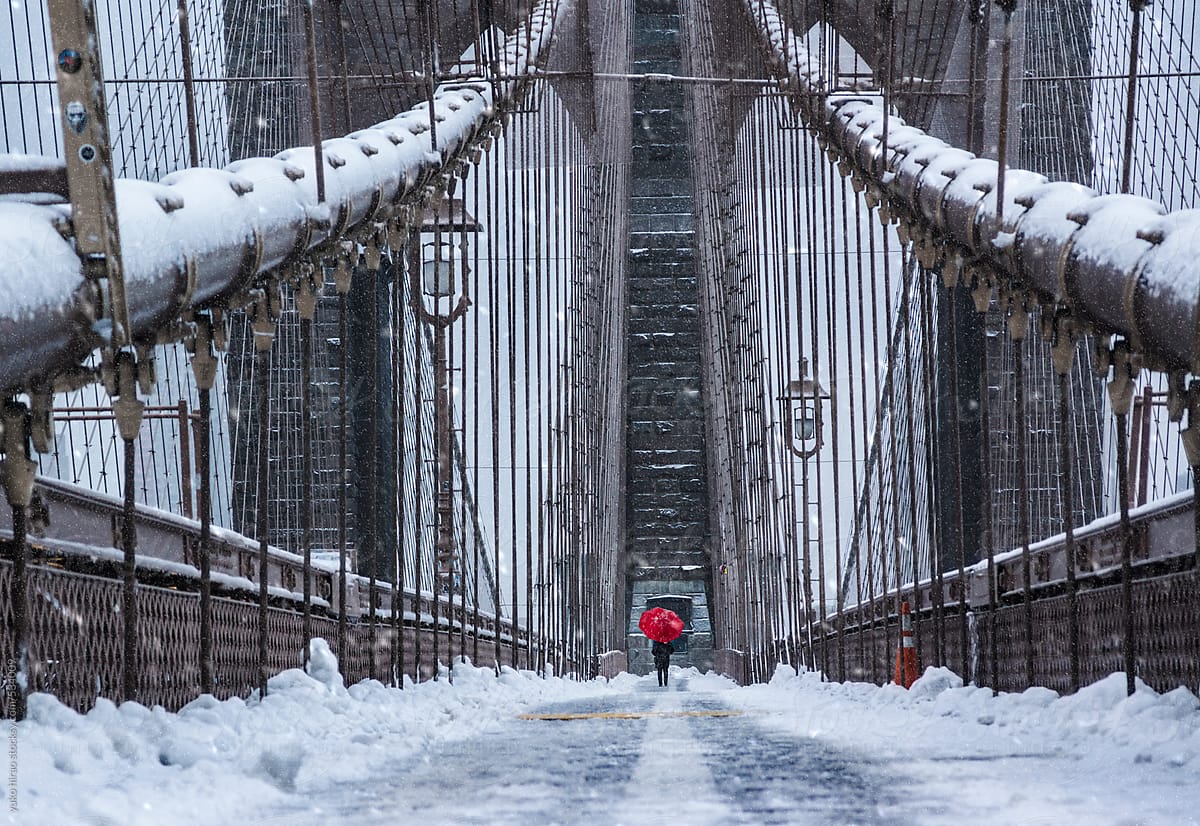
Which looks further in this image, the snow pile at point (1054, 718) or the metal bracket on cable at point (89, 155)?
the snow pile at point (1054, 718)

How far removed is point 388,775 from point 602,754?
1.80 feet

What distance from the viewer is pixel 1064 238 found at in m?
3.41

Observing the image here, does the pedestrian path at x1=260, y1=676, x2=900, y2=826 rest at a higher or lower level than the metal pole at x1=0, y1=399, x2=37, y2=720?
lower

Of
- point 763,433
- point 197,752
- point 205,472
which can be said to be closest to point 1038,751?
point 197,752

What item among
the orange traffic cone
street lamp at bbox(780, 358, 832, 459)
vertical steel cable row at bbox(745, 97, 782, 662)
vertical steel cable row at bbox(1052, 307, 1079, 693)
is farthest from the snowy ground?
vertical steel cable row at bbox(745, 97, 782, 662)

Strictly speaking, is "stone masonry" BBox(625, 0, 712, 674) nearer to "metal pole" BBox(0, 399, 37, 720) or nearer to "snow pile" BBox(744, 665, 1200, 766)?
"snow pile" BBox(744, 665, 1200, 766)

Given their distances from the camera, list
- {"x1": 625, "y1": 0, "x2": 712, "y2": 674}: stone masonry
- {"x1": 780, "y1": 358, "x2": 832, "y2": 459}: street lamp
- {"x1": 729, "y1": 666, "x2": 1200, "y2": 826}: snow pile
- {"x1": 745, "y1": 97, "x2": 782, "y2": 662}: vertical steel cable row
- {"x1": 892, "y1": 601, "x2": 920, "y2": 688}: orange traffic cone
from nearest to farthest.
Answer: {"x1": 729, "y1": 666, "x2": 1200, "y2": 826}: snow pile
{"x1": 892, "y1": 601, "x2": 920, "y2": 688}: orange traffic cone
{"x1": 780, "y1": 358, "x2": 832, "y2": 459}: street lamp
{"x1": 745, "y1": 97, "x2": 782, "y2": 662}: vertical steel cable row
{"x1": 625, "y1": 0, "x2": 712, "y2": 674}: stone masonry

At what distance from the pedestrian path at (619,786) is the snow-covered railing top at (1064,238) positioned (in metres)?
0.91

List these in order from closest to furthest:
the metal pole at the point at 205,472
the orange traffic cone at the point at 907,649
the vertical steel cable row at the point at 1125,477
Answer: the vertical steel cable row at the point at 1125,477 → the metal pole at the point at 205,472 → the orange traffic cone at the point at 907,649

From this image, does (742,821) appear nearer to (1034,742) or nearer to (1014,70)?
(1034,742)

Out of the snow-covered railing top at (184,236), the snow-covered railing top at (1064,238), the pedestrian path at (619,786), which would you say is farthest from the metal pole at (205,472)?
the snow-covered railing top at (1064,238)

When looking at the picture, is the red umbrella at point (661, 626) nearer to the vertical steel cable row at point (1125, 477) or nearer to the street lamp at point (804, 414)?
the street lamp at point (804, 414)

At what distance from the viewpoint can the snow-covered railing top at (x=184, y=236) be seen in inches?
97.7

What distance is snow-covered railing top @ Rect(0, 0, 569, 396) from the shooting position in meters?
2.48
